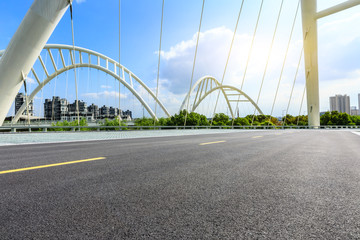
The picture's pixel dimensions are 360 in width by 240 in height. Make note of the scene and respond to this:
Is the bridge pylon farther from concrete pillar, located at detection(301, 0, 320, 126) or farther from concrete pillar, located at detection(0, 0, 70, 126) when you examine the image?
concrete pillar, located at detection(0, 0, 70, 126)

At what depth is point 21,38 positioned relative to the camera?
15789 millimetres

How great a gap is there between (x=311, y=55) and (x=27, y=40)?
37.5 m

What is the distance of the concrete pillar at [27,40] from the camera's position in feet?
51.6

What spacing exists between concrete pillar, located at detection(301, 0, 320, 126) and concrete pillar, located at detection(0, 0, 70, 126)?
3484 cm

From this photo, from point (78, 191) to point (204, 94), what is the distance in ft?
205

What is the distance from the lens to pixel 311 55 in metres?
38.7

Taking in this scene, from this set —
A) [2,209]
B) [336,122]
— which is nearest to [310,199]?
[2,209]

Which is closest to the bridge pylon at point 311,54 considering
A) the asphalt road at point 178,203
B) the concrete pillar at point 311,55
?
the concrete pillar at point 311,55

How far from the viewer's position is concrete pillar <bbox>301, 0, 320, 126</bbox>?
38.4m

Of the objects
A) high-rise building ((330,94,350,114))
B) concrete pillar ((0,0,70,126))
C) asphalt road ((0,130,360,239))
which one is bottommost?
asphalt road ((0,130,360,239))

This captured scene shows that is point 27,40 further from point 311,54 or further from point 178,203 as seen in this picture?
point 311,54

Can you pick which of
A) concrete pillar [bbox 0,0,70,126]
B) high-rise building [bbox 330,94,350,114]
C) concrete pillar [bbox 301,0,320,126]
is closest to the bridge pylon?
concrete pillar [bbox 301,0,320,126]

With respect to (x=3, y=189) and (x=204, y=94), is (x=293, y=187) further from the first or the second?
(x=204, y=94)

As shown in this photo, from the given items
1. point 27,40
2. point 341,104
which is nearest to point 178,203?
point 27,40
